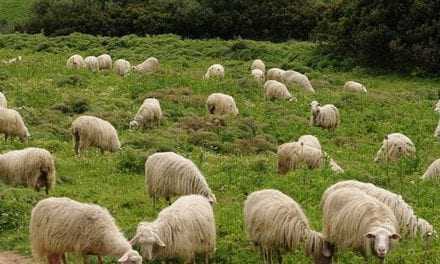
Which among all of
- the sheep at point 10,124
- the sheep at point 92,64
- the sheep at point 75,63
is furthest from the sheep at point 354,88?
the sheep at point 10,124

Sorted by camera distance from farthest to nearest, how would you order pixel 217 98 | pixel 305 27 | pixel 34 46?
pixel 305 27 → pixel 34 46 → pixel 217 98

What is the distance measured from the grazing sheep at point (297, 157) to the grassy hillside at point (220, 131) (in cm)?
50

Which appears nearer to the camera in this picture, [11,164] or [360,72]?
[11,164]

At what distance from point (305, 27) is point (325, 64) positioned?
544 inches

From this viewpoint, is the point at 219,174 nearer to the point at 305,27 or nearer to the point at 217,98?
the point at 217,98

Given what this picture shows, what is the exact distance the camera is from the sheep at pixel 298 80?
30.1 metres

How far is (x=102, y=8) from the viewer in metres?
53.2

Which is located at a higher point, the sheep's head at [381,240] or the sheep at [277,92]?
the sheep's head at [381,240]

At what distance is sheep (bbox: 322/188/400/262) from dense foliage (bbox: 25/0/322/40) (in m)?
40.8

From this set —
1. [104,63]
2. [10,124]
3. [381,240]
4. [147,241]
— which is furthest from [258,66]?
[147,241]

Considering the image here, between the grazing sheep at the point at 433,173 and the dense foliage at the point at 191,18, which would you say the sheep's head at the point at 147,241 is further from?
the dense foliage at the point at 191,18

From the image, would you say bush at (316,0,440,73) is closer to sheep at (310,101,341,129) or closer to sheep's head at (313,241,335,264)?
sheep at (310,101,341,129)

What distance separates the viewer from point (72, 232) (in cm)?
993

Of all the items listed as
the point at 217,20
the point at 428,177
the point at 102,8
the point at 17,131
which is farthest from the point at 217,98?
the point at 102,8
